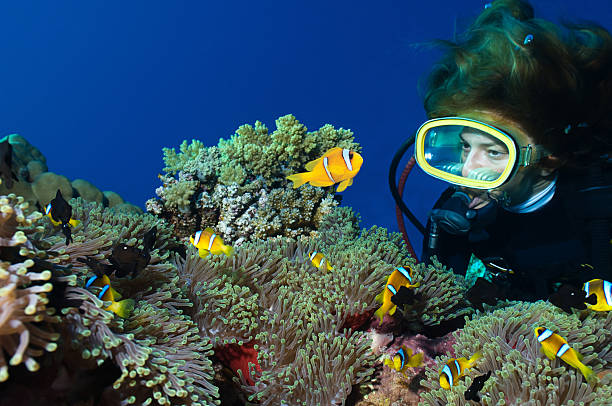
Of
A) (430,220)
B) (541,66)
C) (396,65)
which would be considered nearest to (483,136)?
(541,66)

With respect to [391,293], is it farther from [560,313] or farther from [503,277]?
[503,277]

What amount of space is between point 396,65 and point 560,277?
20410 mm

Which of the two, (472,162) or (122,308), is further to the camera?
(472,162)

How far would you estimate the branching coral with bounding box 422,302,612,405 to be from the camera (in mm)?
1258

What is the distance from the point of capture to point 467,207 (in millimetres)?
2830

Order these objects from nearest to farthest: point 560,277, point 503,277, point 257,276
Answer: point 257,276 < point 560,277 < point 503,277

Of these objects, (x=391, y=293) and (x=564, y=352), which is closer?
(x=564, y=352)

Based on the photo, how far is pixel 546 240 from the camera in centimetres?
260

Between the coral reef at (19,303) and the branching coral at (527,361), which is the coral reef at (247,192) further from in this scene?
the coral reef at (19,303)

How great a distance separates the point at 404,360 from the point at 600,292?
0.85m

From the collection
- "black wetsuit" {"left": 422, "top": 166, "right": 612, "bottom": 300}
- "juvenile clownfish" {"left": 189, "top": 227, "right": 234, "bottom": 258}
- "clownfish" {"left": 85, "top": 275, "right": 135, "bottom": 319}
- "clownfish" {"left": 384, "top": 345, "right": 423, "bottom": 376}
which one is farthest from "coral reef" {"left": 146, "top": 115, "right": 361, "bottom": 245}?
"clownfish" {"left": 85, "top": 275, "right": 135, "bottom": 319}

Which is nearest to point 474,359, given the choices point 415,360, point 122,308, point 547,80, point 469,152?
point 415,360

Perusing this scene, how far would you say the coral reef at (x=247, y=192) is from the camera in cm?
317

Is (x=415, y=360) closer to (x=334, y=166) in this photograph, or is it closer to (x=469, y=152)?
(x=334, y=166)
